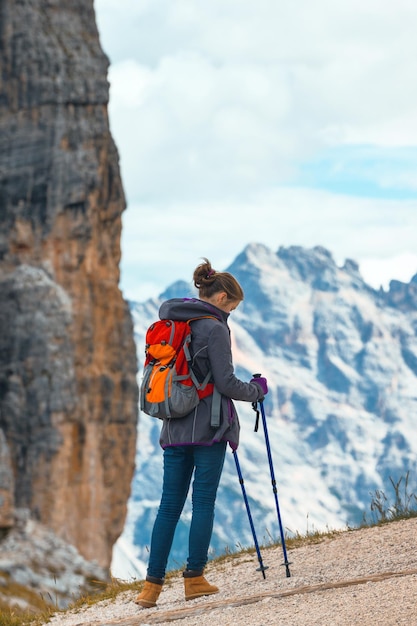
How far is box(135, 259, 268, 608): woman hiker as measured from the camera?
743 cm

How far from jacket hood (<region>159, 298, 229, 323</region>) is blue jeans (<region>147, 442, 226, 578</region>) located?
39.6 inches

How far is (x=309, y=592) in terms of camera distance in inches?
288

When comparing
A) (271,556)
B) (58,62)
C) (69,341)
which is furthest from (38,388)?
(271,556)

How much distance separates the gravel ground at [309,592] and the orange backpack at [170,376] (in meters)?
1.51

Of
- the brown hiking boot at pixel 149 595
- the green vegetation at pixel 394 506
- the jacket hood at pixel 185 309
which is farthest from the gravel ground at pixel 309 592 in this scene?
the jacket hood at pixel 185 309

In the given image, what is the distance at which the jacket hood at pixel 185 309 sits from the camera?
7.58 meters

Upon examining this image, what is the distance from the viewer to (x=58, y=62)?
4178 cm

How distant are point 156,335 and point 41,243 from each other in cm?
3454

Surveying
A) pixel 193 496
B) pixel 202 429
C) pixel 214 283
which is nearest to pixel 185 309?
pixel 214 283

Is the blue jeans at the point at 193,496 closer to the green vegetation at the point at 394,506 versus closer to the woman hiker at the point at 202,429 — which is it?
the woman hiker at the point at 202,429

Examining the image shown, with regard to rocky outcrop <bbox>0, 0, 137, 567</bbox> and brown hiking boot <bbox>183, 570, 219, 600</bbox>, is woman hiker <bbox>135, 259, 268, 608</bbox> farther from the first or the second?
rocky outcrop <bbox>0, 0, 137, 567</bbox>

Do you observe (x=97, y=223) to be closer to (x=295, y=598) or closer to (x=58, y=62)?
(x=58, y=62)

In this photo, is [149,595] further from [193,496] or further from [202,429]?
[202,429]

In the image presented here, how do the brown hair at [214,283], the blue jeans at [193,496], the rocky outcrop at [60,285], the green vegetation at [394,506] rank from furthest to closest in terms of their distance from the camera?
the rocky outcrop at [60,285] < the green vegetation at [394,506] < the brown hair at [214,283] < the blue jeans at [193,496]
